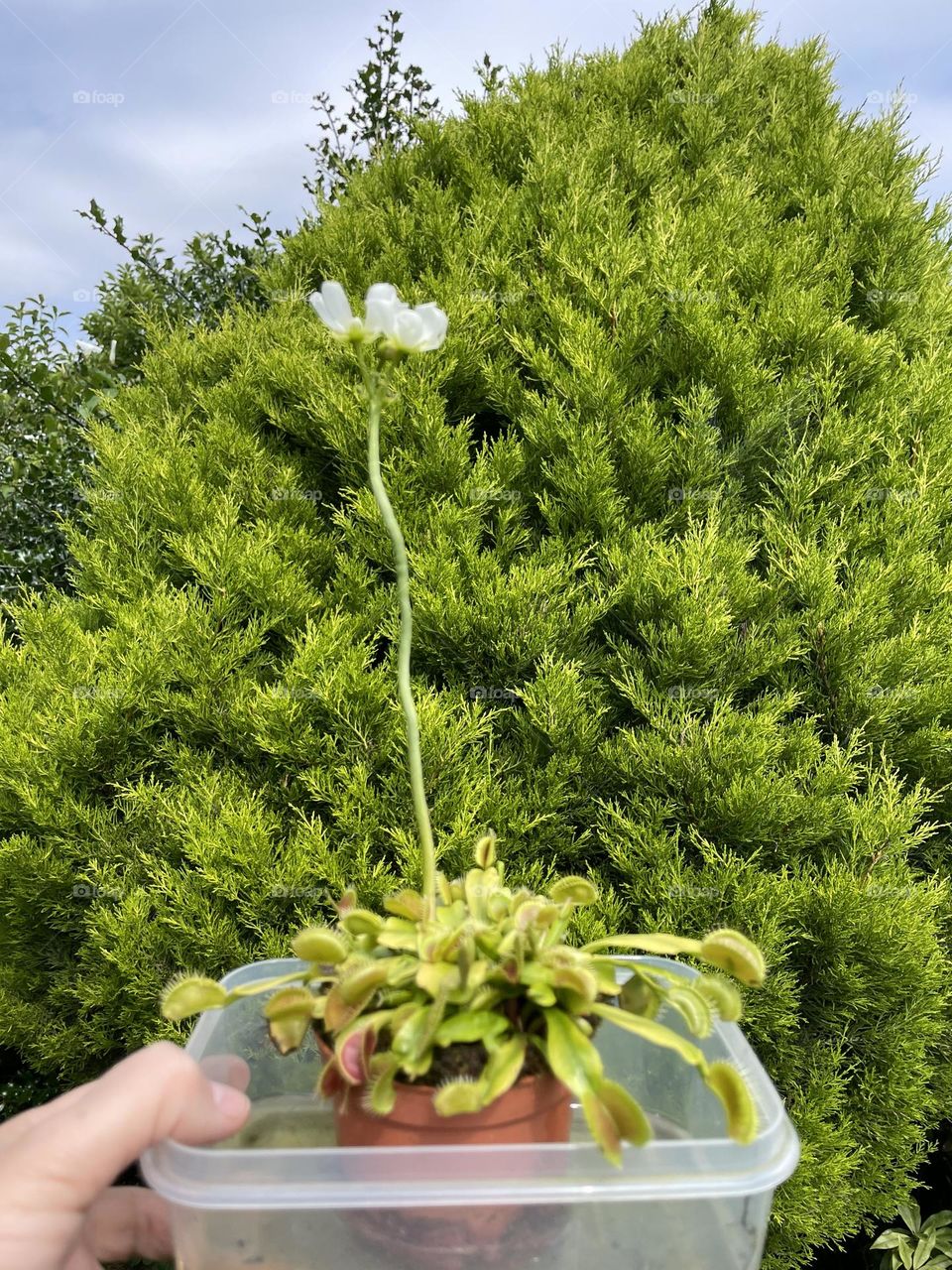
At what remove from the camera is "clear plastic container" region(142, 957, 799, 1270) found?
108cm

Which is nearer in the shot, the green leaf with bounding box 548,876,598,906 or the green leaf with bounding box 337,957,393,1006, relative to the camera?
the green leaf with bounding box 337,957,393,1006

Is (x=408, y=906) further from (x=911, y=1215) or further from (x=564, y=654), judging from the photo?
(x=911, y=1215)

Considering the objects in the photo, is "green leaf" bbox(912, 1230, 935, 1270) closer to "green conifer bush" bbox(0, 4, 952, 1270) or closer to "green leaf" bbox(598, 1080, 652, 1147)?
"green conifer bush" bbox(0, 4, 952, 1270)

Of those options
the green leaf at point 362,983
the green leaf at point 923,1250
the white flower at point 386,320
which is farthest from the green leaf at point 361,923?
the green leaf at point 923,1250

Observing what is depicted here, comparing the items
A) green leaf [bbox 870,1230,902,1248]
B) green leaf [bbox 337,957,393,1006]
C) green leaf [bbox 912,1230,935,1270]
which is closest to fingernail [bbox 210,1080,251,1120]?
green leaf [bbox 337,957,393,1006]

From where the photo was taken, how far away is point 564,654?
2533 millimetres

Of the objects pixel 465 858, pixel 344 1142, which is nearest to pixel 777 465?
pixel 465 858

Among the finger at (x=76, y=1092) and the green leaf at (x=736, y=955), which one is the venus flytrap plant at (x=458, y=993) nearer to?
the green leaf at (x=736, y=955)

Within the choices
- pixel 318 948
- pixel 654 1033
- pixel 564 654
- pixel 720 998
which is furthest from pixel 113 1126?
pixel 564 654

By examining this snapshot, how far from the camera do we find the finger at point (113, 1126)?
107cm

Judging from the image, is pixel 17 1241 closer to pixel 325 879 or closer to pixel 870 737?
pixel 325 879

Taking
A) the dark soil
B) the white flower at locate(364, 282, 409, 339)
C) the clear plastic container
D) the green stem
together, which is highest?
the white flower at locate(364, 282, 409, 339)

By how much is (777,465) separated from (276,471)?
1527mm

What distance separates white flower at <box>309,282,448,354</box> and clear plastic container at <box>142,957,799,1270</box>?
3.31 ft
